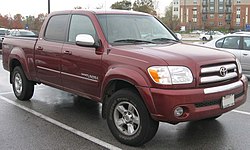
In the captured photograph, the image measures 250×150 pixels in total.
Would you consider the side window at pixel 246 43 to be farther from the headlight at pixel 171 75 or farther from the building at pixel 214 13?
the building at pixel 214 13

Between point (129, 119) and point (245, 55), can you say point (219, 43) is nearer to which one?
point (245, 55)

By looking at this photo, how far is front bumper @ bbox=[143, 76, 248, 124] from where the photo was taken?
404cm

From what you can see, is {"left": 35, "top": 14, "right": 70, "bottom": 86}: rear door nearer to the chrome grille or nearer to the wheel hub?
the wheel hub

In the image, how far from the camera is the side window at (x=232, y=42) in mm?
10250

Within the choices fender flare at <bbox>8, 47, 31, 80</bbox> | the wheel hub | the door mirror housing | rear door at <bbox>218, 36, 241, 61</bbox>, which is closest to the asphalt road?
the wheel hub

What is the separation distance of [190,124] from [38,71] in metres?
3.00

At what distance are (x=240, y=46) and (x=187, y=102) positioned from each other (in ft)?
22.2

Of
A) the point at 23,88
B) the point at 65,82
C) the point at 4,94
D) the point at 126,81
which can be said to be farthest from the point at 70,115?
the point at 4,94

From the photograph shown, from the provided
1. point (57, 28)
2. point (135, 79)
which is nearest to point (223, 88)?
point (135, 79)

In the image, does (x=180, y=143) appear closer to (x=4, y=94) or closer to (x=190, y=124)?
(x=190, y=124)

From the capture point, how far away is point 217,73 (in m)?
4.38

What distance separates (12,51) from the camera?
7.18m

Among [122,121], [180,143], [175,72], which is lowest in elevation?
[180,143]

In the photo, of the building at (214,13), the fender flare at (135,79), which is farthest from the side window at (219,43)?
the building at (214,13)
